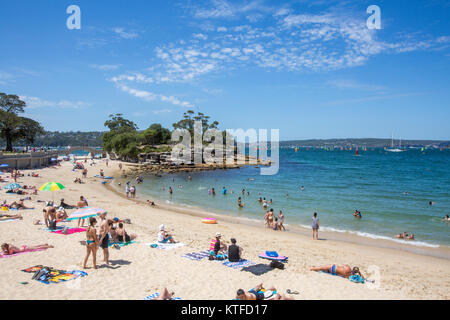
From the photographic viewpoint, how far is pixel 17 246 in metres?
10.6

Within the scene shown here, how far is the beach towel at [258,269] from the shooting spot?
9.33 metres

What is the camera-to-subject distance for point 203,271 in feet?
30.2

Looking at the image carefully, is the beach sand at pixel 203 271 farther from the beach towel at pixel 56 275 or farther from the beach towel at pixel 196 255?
the beach towel at pixel 196 255

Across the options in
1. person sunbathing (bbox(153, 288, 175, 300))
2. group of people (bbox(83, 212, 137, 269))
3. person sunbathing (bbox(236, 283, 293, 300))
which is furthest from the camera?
group of people (bbox(83, 212, 137, 269))

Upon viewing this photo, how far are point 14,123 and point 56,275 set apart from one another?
47.1 metres

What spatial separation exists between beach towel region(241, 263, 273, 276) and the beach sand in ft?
0.68

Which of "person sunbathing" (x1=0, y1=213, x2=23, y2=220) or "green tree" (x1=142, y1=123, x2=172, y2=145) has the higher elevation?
"green tree" (x1=142, y1=123, x2=172, y2=145)

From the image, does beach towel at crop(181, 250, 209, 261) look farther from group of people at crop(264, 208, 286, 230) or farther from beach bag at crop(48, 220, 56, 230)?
group of people at crop(264, 208, 286, 230)

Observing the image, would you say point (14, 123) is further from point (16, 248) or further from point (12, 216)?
point (16, 248)

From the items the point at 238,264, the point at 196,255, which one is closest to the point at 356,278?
the point at 238,264

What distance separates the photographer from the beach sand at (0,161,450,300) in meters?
7.62

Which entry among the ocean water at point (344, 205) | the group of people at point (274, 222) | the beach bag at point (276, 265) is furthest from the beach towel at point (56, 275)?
the ocean water at point (344, 205)

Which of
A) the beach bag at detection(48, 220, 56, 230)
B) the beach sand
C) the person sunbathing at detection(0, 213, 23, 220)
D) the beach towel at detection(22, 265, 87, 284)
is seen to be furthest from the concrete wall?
the beach towel at detection(22, 265, 87, 284)
